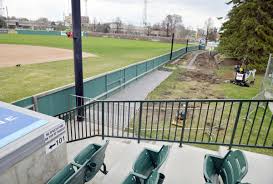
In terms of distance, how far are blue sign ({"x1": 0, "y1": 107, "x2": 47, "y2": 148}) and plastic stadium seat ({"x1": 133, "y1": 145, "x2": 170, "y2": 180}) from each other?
Answer: 1.30m

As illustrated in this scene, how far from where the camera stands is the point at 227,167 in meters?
2.58

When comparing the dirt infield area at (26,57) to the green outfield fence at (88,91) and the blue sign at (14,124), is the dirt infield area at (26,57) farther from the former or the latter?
the blue sign at (14,124)

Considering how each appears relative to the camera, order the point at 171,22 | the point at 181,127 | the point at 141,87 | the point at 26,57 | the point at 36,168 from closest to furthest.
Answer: the point at 36,168, the point at 181,127, the point at 141,87, the point at 26,57, the point at 171,22

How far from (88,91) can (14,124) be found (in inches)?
219

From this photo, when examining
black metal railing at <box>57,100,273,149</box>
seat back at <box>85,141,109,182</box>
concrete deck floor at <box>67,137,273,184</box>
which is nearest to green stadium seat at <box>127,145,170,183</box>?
concrete deck floor at <box>67,137,273,184</box>

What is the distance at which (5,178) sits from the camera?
2.00m

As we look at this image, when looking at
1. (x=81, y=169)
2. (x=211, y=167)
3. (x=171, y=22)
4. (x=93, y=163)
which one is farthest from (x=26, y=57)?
(x=171, y=22)

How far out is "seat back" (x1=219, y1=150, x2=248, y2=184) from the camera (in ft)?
7.48

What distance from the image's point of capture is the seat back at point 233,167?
7.48ft

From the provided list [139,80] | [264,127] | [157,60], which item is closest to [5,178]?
[264,127]

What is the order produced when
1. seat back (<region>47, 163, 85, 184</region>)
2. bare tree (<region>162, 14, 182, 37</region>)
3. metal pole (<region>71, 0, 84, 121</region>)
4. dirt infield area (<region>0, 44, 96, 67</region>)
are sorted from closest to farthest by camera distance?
seat back (<region>47, 163, 85, 184</region>) → metal pole (<region>71, 0, 84, 121</region>) → dirt infield area (<region>0, 44, 96, 67</region>) → bare tree (<region>162, 14, 182, 37</region>)

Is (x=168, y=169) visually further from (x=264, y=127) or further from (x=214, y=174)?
(x=264, y=127)

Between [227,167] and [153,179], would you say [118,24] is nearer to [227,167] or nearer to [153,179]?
[227,167]

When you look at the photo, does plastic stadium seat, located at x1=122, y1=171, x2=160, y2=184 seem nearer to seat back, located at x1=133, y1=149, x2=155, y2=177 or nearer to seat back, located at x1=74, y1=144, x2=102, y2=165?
seat back, located at x1=133, y1=149, x2=155, y2=177
